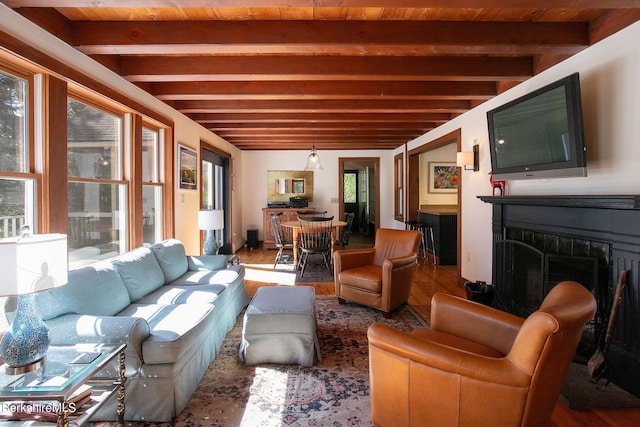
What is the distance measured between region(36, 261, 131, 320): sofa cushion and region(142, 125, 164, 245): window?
123 cm

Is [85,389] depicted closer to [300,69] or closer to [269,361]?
[269,361]

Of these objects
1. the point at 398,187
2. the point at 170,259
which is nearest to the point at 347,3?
the point at 170,259

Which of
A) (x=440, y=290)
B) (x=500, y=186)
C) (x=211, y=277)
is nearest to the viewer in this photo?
(x=211, y=277)

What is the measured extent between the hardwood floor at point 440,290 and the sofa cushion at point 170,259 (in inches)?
39.8

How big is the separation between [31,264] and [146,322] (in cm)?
71

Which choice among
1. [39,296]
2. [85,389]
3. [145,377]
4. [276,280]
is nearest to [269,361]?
[145,377]

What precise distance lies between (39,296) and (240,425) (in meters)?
1.33

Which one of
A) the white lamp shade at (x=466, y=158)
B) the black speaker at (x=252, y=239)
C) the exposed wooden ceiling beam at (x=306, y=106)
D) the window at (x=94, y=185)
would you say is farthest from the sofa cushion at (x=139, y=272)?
the black speaker at (x=252, y=239)

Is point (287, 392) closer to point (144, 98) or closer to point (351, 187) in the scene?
point (144, 98)

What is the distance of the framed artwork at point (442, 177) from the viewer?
6.61 metres

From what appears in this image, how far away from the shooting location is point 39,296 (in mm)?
1776

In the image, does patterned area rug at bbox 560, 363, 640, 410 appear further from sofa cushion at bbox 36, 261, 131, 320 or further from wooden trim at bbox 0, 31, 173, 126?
wooden trim at bbox 0, 31, 173, 126

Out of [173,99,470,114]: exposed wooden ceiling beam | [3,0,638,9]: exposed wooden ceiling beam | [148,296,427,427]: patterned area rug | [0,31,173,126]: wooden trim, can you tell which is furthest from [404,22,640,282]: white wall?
[0,31,173,126]: wooden trim

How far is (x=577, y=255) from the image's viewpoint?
8.08ft
